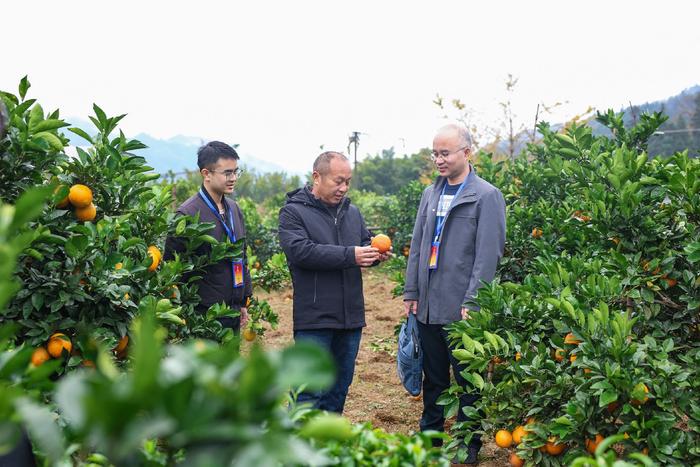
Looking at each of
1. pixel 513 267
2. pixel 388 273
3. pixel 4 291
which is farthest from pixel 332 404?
pixel 388 273

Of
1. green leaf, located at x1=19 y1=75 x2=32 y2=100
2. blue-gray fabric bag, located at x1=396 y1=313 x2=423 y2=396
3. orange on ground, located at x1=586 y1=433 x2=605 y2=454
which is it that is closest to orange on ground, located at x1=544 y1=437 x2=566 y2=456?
orange on ground, located at x1=586 y1=433 x2=605 y2=454

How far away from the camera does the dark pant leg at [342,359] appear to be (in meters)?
3.35

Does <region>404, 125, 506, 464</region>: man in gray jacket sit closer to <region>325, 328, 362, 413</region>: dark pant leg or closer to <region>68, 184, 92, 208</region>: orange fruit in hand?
<region>325, 328, 362, 413</region>: dark pant leg

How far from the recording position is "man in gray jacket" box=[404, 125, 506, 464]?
3170 mm

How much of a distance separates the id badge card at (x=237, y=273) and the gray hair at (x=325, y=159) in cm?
65

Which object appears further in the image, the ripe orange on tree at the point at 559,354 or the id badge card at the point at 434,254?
the id badge card at the point at 434,254

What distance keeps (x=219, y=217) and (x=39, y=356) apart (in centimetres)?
149

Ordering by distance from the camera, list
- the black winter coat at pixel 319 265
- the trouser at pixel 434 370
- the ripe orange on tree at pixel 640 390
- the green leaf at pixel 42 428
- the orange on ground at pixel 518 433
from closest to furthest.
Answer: the green leaf at pixel 42 428 → the ripe orange on tree at pixel 640 390 → the orange on ground at pixel 518 433 → the black winter coat at pixel 319 265 → the trouser at pixel 434 370

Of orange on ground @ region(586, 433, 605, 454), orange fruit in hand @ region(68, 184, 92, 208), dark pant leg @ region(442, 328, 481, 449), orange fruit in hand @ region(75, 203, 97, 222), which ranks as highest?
orange fruit in hand @ region(68, 184, 92, 208)

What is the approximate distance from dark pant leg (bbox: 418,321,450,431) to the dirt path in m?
0.32

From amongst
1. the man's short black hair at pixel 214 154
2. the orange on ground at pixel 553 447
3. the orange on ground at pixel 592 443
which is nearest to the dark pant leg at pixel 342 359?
the man's short black hair at pixel 214 154

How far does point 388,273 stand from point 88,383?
9.69 metres

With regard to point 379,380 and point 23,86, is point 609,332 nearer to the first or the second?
point 23,86

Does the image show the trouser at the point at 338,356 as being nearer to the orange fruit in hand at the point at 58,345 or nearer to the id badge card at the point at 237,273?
the id badge card at the point at 237,273
